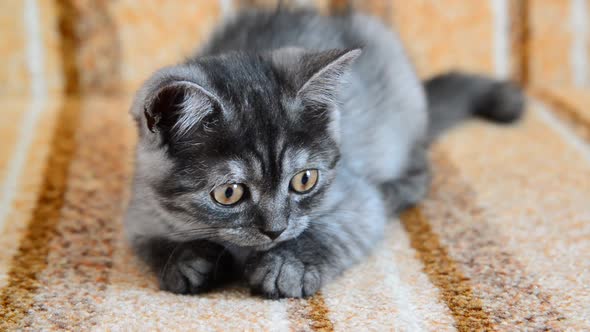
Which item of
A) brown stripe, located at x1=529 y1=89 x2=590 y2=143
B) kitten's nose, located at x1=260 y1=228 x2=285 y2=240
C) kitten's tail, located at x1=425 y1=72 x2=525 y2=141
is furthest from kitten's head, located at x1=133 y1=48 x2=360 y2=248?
brown stripe, located at x1=529 y1=89 x2=590 y2=143

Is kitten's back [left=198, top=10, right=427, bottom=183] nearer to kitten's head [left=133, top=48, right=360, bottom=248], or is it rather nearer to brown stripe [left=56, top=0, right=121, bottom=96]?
kitten's head [left=133, top=48, right=360, bottom=248]

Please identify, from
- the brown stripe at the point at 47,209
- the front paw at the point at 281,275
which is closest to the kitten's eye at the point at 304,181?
the front paw at the point at 281,275

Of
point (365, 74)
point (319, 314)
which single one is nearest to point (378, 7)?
point (365, 74)

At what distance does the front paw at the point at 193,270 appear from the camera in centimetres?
114

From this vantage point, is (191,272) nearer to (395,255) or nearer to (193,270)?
(193,270)

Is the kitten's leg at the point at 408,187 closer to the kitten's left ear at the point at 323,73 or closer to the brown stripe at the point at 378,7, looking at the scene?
the kitten's left ear at the point at 323,73

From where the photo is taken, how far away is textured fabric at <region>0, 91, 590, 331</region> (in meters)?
1.06

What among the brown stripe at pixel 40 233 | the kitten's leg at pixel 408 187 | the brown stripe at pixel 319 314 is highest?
the brown stripe at pixel 40 233

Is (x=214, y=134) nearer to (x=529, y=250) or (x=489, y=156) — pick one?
(x=529, y=250)

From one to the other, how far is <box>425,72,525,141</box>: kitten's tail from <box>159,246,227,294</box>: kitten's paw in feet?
2.96

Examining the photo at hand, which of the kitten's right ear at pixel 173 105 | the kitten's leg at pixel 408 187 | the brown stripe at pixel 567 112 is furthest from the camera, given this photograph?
the brown stripe at pixel 567 112

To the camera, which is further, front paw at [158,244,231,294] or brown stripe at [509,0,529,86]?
brown stripe at [509,0,529,86]

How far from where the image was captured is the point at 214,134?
109 cm

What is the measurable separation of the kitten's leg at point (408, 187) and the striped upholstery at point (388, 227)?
0.10 feet
